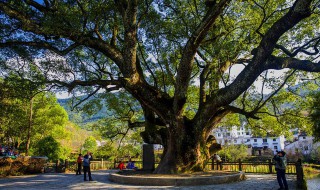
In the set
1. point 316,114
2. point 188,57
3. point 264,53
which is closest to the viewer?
point 264,53

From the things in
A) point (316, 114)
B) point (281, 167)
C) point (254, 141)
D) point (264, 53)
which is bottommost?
point (254, 141)

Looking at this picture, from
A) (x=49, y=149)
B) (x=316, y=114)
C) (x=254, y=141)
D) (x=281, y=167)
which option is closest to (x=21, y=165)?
(x=49, y=149)

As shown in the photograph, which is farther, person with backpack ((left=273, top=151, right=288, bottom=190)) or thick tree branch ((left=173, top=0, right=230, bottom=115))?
thick tree branch ((left=173, top=0, right=230, bottom=115))

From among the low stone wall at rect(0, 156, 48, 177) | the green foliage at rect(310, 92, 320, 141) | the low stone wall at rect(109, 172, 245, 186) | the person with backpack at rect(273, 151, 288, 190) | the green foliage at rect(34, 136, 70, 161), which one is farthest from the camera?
the green foliage at rect(34, 136, 70, 161)

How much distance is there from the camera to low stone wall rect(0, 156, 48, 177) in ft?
59.9

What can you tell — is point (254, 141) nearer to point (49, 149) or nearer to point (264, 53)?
point (49, 149)

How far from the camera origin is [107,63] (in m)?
20.2

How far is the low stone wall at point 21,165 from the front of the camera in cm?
1827

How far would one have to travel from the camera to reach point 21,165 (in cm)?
1962

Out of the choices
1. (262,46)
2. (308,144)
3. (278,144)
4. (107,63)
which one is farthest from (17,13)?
(278,144)

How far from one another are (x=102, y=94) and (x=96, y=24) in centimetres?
795

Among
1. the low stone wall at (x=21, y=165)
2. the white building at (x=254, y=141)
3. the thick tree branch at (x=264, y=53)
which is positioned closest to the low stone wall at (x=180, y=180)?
Result: the thick tree branch at (x=264, y=53)

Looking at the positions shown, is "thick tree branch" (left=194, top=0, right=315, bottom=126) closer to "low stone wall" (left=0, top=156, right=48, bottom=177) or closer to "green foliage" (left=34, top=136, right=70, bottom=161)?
"low stone wall" (left=0, top=156, right=48, bottom=177)

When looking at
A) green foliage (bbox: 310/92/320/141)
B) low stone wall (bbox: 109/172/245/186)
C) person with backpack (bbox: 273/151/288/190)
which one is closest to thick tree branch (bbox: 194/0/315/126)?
person with backpack (bbox: 273/151/288/190)
